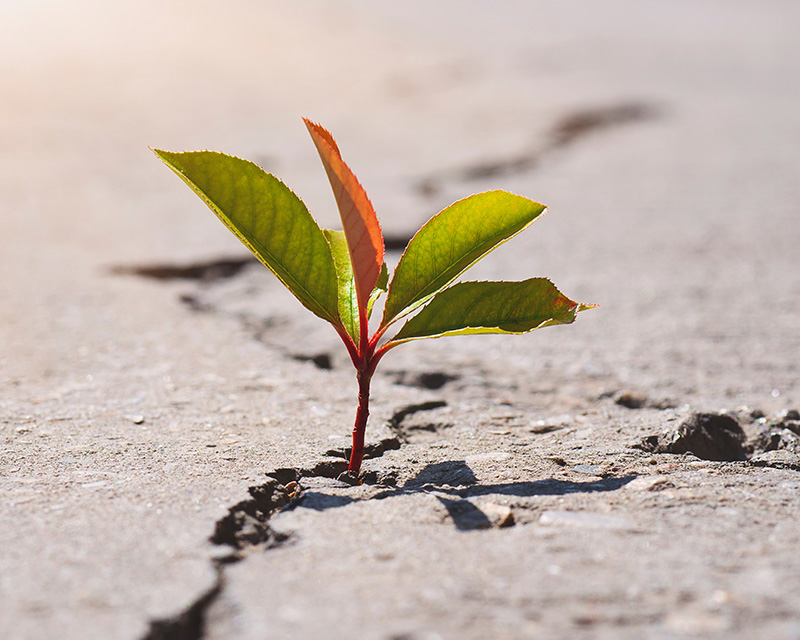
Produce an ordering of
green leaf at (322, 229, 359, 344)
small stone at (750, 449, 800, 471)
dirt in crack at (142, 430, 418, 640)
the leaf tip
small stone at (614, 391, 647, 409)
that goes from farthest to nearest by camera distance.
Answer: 1. small stone at (614, 391, 647, 409)
2. small stone at (750, 449, 800, 471)
3. green leaf at (322, 229, 359, 344)
4. the leaf tip
5. dirt in crack at (142, 430, 418, 640)

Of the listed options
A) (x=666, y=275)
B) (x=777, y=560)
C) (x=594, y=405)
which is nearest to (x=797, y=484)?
(x=777, y=560)

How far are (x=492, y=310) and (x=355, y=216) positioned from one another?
0.76 ft

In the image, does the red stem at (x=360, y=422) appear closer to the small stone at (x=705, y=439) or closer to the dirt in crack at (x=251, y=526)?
the dirt in crack at (x=251, y=526)

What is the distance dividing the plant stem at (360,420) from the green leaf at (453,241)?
0.08 metres

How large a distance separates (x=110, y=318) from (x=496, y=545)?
137 centimetres

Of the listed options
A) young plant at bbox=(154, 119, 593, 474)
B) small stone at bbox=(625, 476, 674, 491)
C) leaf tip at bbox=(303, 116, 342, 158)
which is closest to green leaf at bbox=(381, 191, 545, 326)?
young plant at bbox=(154, 119, 593, 474)

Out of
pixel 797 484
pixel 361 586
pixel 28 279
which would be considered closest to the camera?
pixel 361 586

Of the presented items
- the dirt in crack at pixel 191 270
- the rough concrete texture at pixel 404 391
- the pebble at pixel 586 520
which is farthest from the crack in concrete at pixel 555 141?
the pebble at pixel 586 520

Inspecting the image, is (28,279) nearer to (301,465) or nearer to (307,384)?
(307,384)

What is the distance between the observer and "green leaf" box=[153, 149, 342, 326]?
100 cm

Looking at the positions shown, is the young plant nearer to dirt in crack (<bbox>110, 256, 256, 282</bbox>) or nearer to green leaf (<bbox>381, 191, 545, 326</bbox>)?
green leaf (<bbox>381, 191, 545, 326</bbox>)

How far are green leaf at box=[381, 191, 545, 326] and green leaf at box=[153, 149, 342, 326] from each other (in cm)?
10

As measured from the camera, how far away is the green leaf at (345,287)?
1.13 metres

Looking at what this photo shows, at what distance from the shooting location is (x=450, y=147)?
146 inches
